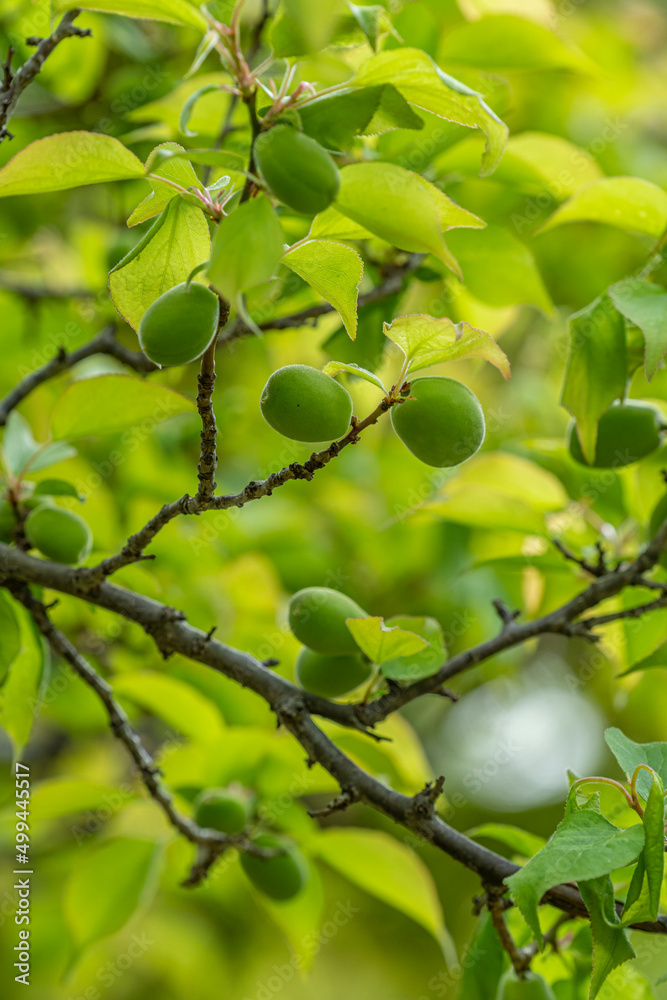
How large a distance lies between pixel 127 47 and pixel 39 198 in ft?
1.37

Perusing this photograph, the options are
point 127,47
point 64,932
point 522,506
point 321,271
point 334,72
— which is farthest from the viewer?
point 64,932

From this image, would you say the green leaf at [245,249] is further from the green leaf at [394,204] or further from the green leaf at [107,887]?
the green leaf at [107,887]

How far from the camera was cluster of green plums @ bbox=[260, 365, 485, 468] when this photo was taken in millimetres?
613

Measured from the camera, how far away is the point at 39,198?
185cm

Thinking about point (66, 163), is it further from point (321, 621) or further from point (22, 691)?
point (22, 691)

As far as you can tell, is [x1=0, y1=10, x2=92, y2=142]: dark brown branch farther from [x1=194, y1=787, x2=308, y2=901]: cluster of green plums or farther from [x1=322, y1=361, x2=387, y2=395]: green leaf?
[x1=194, y1=787, x2=308, y2=901]: cluster of green plums

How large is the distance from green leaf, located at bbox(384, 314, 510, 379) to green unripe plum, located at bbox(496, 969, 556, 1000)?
587 mm

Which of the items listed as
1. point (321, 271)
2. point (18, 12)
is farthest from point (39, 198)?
point (321, 271)

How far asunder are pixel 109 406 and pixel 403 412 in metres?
0.47

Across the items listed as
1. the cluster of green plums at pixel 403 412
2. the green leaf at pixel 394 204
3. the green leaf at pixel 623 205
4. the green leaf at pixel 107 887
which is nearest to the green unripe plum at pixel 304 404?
the cluster of green plums at pixel 403 412

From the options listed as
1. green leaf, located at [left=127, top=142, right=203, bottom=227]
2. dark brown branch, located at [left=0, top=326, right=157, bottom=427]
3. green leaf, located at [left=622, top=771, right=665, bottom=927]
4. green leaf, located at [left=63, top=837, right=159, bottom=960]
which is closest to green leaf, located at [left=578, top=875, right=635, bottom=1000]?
green leaf, located at [left=622, top=771, right=665, bottom=927]

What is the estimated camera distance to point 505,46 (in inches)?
45.6

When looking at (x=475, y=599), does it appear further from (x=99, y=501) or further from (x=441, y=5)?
(x=441, y=5)

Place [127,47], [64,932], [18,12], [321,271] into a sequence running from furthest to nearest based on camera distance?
[64,932] < [127,47] < [18,12] < [321,271]
